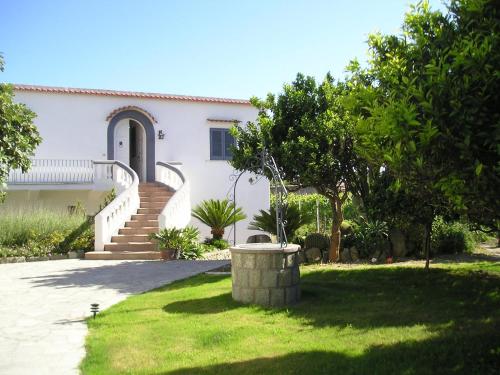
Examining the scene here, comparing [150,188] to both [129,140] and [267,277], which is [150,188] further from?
[267,277]

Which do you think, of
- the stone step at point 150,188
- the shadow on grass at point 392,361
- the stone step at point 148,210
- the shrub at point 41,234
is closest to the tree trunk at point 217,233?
the stone step at point 148,210

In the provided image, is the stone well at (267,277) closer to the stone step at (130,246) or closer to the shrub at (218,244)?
the stone step at (130,246)

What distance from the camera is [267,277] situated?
781 centimetres

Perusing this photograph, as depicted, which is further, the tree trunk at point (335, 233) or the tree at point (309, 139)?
the tree trunk at point (335, 233)

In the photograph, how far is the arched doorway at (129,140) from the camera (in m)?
19.6

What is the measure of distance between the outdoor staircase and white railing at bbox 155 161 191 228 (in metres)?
Result: 0.64

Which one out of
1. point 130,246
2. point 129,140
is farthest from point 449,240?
point 129,140

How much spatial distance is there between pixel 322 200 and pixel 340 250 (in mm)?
8685

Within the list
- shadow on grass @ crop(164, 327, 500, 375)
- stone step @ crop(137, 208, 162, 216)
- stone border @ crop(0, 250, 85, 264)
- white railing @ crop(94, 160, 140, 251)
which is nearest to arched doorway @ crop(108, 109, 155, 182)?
white railing @ crop(94, 160, 140, 251)

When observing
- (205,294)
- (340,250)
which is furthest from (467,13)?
(340,250)

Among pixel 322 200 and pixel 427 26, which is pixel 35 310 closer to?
pixel 427 26

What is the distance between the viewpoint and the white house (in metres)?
17.2

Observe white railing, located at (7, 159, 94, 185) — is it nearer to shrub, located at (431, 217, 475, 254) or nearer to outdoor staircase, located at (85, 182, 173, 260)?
outdoor staircase, located at (85, 182, 173, 260)

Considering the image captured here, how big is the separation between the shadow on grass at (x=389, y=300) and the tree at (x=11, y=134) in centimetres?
351
